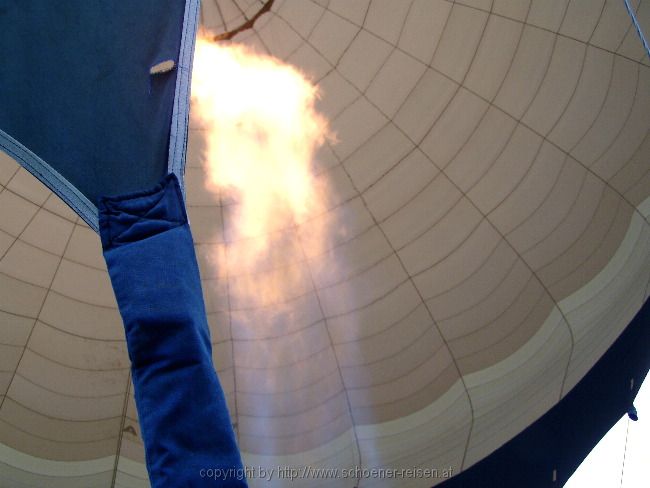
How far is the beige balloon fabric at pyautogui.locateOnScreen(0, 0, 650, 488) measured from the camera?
9.59 metres

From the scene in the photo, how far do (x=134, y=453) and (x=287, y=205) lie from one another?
374cm

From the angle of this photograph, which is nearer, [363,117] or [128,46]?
[128,46]

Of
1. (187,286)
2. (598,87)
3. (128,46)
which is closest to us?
(187,286)

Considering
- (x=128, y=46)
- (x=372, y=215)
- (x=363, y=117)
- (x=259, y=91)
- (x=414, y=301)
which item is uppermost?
(x=259, y=91)

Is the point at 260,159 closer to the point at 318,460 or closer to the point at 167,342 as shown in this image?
the point at 318,460

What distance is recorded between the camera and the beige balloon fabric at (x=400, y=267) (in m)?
9.59

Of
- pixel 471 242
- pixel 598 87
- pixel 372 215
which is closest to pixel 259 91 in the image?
pixel 372 215

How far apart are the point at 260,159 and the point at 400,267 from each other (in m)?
2.35

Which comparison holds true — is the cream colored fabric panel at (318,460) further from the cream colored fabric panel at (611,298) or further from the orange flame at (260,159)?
the cream colored fabric panel at (611,298)

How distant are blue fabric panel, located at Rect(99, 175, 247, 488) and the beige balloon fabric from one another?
5.34 m

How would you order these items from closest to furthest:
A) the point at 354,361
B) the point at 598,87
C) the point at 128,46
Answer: the point at 128,46 < the point at 598,87 < the point at 354,361

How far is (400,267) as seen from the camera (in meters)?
10.0

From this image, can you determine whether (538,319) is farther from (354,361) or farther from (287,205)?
(287,205)

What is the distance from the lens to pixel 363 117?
1009cm
